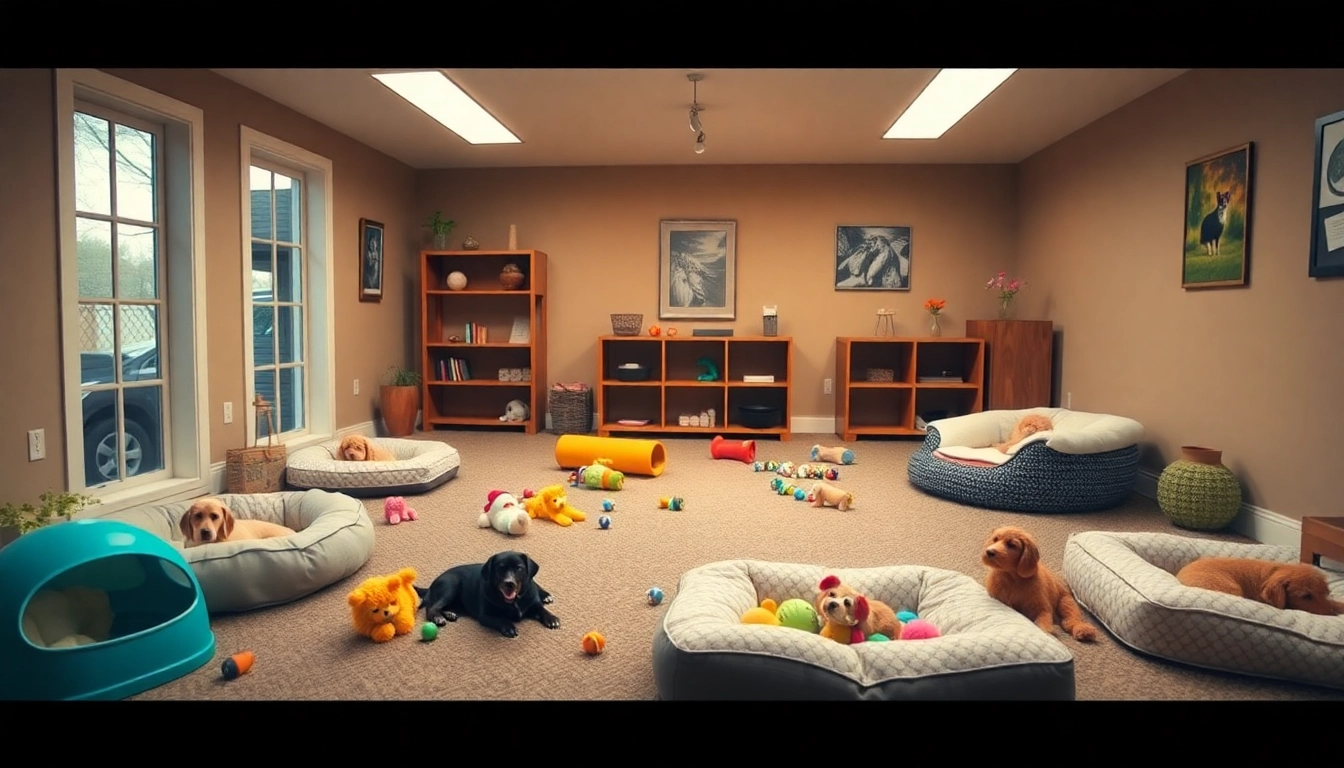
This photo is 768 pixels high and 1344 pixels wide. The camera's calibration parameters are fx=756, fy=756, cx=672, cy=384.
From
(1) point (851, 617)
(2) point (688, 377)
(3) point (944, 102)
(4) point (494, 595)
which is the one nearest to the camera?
(1) point (851, 617)

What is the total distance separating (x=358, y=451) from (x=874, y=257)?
14.7 feet

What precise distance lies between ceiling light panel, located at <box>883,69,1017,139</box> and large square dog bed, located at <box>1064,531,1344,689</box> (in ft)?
9.41

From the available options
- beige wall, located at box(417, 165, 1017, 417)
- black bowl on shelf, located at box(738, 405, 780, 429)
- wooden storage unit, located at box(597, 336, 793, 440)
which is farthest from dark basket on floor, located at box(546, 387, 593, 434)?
black bowl on shelf, located at box(738, 405, 780, 429)

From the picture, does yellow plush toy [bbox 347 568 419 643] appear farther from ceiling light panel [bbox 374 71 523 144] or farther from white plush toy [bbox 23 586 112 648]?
ceiling light panel [bbox 374 71 523 144]

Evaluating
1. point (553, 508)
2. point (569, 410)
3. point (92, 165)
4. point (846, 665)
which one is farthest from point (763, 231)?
point (846, 665)

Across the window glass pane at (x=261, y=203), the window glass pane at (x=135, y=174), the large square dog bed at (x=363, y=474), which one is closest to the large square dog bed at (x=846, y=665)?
the large square dog bed at (x=363, y=474)

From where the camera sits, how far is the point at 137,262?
12.4 feet

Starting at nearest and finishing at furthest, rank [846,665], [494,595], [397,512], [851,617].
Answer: [846,665] → [851,617] → [494,595] → [397,512]

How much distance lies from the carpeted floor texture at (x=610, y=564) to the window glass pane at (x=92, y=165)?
1908mm

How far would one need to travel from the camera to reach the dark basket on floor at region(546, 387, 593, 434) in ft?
21.1

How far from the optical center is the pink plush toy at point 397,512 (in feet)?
11.8

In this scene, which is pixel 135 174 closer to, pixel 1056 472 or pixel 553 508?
pixel 553 508
